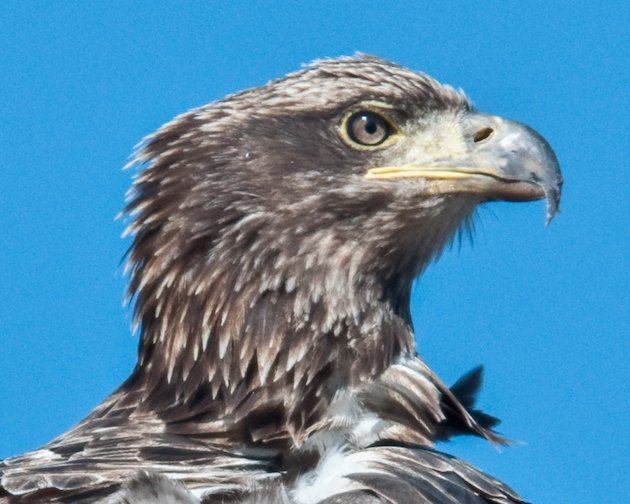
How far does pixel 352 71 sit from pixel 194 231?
3.77 feet

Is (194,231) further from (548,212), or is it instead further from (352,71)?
(548,212)

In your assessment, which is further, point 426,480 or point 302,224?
point 302,224

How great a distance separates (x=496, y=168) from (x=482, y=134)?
1.02ft

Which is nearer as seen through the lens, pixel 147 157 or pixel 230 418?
pixel 230 418

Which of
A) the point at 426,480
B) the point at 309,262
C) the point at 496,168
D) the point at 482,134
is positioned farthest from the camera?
the point at 482,134

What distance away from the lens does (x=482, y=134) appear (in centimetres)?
802

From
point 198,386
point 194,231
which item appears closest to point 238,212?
point 194,231

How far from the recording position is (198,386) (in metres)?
7.65

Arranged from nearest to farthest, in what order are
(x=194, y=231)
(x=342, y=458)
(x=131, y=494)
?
(x=131, y=494)
(x=342, y=458)
(x=194, y=231)

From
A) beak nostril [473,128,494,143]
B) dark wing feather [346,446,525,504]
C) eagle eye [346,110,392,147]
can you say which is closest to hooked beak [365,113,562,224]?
beak nostril [473,128,494,143]

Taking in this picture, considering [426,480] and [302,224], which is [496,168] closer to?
[302,224]

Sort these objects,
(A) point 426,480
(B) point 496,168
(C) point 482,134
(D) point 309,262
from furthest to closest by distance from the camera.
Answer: (C) point 482,134, (D) point 309,262, (B) point 496,168, (A) point 426,480

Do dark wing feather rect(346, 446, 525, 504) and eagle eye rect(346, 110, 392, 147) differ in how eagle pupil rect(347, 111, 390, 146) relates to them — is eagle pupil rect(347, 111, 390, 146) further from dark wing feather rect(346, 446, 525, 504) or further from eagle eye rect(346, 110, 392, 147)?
dark wing feather rect(346, 446, 525, 504)

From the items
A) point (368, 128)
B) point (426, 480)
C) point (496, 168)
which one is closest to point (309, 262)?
point (368, 128)
